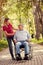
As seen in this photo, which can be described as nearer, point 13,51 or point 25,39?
point 25,39

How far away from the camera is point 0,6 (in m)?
32.0

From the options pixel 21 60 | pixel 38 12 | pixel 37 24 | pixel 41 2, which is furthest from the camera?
pixel 37 24

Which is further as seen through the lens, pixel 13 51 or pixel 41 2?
pixel 41 2

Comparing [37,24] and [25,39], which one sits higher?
[25,39]

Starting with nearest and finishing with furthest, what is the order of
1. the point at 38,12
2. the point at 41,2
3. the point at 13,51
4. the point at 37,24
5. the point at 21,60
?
the point at 21,60 → the point at 13,51 → the point at 41,2 → the point at 38,12 → the point at 37,24

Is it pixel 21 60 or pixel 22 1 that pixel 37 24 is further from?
pixel 21 60

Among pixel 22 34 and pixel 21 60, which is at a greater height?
pixel 22 34

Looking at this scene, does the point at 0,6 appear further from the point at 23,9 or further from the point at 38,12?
the point at 38,12

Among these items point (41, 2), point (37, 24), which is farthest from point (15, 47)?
point (37, 24)

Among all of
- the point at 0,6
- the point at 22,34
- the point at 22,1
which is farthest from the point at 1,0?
the point at 22,34

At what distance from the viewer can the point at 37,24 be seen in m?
49.8

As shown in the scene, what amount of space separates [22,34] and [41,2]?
80.9 feet

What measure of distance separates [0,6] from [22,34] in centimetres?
1822

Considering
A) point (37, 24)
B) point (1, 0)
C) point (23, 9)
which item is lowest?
point (37, 24)
